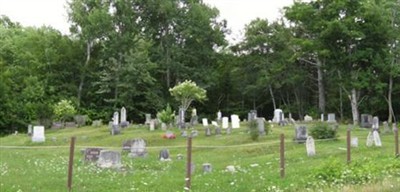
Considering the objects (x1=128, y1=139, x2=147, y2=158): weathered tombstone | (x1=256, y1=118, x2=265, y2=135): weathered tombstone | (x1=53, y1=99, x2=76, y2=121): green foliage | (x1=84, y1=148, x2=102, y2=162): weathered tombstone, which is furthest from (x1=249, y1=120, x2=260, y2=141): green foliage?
(x1=53, y1=99, x2=76, y2=121): green foliage

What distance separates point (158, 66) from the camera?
5603 cm

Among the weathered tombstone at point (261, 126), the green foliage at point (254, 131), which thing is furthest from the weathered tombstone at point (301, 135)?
the weathered tombstone at point (261, 126)

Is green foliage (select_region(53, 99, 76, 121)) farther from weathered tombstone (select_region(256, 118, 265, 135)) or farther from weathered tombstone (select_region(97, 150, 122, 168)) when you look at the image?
weathered tombstone (select_region(97, 150, 122, 168))

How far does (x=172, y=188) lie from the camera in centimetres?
1235

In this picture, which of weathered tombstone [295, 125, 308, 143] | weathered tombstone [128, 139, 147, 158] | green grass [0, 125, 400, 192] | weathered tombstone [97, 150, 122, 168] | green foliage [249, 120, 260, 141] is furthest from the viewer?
green foliage [249, 120, 260, 141]

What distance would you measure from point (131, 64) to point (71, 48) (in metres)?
8.24

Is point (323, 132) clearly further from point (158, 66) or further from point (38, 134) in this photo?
point (158, 66)

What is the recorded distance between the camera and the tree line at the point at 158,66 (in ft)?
171

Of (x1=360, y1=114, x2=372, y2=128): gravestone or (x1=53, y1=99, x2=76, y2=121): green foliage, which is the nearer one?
(x1=360, y1=114, x2=372, y2=128): gravestone

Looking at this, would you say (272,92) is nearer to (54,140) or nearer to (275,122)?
(275,122)

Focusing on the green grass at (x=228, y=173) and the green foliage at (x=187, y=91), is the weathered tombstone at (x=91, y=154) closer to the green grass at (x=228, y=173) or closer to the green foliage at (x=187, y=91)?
the green grass at (x=228, y=173)

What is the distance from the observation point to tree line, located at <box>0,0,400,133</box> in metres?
52.2

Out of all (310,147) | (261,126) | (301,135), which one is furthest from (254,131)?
(310,147)

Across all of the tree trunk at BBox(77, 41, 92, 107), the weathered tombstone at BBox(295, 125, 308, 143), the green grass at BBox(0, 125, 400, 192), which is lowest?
the green grass at BBox(0, 125, 400, 192)
